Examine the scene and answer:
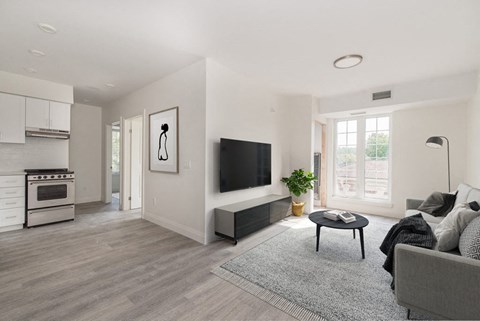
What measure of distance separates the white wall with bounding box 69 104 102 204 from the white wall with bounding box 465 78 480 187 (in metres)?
8.10

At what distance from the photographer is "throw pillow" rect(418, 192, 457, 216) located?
3.04m

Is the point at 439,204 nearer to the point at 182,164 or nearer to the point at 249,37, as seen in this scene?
the point at 249,37

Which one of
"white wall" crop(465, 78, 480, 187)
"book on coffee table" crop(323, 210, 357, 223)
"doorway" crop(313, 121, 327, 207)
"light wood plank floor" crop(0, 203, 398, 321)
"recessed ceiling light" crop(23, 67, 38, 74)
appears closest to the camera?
"light wood plank floor" crop(0, 203, 398, 321)

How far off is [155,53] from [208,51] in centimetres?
76

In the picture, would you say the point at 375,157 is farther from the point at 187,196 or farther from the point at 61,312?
the point at 61,312

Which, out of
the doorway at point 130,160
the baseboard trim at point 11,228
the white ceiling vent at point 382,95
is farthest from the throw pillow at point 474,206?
the baseboard trim at point 11,228

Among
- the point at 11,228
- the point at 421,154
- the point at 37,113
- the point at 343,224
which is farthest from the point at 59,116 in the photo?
the point at 421,154

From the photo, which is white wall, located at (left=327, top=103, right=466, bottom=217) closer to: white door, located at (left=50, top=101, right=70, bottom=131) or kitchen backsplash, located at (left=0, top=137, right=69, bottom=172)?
white door, located at (left=50, top=101, right=70, bottom=131)

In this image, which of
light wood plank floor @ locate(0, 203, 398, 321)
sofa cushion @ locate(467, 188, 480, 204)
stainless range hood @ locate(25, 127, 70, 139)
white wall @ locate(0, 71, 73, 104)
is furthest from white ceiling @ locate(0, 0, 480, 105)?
light wood plank floor @ locate(0, 203, 398, 321)

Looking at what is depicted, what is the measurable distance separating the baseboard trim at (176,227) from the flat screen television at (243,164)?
0.77m

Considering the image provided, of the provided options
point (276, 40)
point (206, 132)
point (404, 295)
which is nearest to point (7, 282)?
point (206, 132)

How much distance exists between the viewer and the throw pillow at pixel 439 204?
304cm

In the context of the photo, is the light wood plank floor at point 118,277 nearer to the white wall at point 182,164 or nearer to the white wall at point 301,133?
the white wall at point 182,164

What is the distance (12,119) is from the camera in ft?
12.6
